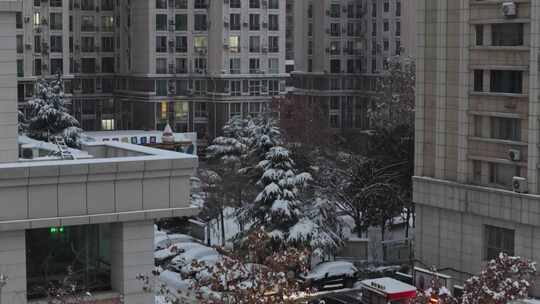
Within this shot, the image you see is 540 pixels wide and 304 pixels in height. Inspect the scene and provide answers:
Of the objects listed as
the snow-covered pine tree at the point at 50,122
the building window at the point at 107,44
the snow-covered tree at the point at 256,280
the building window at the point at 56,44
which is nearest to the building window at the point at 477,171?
the snow-covered tree at the point at 256,280

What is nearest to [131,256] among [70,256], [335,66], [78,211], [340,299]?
[70,256]

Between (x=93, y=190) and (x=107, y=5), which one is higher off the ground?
(x=107, y=5)

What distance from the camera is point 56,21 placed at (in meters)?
78.6

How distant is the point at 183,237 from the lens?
47.9m

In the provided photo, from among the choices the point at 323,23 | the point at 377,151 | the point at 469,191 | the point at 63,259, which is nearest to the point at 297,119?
the point at 377,151

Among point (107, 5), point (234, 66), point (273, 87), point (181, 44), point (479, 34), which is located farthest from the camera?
point (107, 5)

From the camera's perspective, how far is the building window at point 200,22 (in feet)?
265

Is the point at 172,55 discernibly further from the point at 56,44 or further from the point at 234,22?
the point at 56,44

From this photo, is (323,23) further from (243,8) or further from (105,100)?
(105,100)

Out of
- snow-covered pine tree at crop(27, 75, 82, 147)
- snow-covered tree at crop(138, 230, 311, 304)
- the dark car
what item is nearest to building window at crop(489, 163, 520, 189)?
the dark car

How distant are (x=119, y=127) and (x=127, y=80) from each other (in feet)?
14.1

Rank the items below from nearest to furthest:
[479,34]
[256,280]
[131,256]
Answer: [256,280] → [131,256] → [479,34]

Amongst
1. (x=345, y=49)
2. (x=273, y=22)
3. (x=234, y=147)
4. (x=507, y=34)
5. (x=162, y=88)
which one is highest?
(x=273, y=22)

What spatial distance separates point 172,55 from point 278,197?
142 feet
